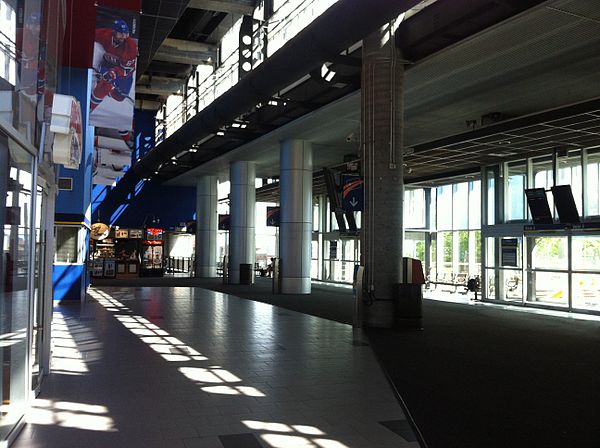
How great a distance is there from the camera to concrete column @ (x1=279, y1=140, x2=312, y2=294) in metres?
19.0

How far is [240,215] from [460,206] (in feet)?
29.8

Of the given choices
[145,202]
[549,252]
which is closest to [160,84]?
[145,202]

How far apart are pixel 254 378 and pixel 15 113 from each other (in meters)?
4.01

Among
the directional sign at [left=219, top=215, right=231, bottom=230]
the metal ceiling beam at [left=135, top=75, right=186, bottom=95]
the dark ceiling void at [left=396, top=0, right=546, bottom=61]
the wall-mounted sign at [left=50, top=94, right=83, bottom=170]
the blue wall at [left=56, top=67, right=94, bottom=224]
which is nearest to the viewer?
the wall-mounted sign at [left=50, top=94, right=83, bottom=170]

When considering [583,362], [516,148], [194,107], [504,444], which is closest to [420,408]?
[504,444]

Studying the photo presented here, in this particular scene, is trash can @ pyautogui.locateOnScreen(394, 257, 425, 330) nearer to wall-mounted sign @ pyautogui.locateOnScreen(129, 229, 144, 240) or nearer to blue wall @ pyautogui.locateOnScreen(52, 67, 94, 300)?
blue wall @ pyautogui.locateOnScreen(52, 67, 94, 300)

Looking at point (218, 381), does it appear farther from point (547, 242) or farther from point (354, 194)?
point (547, 242)

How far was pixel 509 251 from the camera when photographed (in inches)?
686

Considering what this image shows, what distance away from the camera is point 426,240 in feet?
84.2

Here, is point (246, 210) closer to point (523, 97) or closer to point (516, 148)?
point (516, 148)

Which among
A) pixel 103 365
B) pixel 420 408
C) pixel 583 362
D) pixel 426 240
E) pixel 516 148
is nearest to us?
pixel 420 408

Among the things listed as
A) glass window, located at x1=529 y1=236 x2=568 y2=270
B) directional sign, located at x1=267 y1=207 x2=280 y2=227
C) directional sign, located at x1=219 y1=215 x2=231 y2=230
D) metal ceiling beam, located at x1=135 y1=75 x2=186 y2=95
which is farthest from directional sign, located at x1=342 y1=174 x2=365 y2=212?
metal ceiling beam, located at x1=135 y1=75 x2=186 y2=95

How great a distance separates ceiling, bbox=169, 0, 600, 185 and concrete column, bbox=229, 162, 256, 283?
3.89m

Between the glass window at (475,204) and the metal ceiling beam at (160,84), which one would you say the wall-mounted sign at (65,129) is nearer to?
the glass window at (475,204)
